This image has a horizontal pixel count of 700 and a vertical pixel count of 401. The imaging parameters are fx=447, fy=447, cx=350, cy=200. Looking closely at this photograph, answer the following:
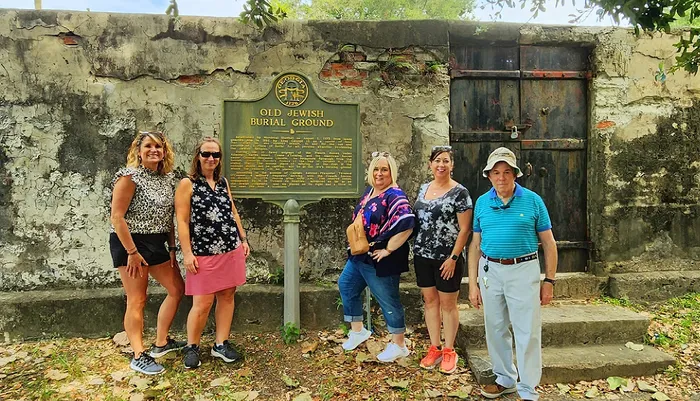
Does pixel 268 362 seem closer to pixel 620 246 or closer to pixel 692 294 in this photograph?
pixel 620 246

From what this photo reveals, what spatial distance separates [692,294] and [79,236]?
6.35 metres

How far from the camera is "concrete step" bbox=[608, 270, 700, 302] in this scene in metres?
4.76

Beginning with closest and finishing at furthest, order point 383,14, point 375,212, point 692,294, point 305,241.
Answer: point 375,212, point 305,241, point 692,294, point 383,14

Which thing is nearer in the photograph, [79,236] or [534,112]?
[79,236]

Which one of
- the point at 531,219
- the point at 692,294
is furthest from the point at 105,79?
the point at 692,294

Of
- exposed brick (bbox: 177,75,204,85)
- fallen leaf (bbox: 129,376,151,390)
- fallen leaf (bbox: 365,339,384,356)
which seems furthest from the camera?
exposed brick (bbox: 177,75,204,85)

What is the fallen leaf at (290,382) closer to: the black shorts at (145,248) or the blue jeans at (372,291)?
the blue jeans at (372,291)

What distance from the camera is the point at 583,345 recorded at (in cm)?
395

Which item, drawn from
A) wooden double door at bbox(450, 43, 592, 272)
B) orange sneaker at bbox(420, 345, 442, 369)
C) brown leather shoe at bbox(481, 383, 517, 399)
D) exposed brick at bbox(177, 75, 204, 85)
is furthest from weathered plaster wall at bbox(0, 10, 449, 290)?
brown leather shoe at bbox(481, 383, 517, 399)

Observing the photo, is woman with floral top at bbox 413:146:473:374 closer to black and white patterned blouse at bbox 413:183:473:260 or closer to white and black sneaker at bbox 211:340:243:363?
black and white patterned blouse at bbox 413:183:473:260

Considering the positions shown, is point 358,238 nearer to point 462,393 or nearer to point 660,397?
point 462,393

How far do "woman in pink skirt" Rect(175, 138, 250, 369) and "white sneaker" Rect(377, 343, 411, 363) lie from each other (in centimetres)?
122

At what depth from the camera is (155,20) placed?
434 cm

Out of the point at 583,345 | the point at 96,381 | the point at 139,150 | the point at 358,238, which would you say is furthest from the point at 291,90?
the point at 583,345
